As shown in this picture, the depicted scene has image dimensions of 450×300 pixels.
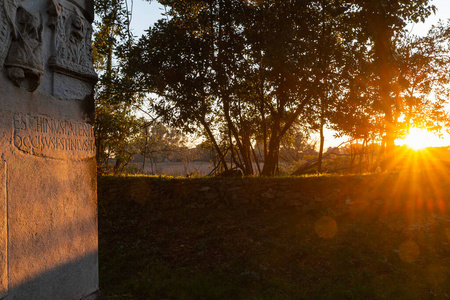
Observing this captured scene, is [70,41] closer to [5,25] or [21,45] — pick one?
[21,45]

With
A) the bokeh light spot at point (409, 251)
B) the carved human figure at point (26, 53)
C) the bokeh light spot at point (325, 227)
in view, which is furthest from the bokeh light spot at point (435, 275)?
the carved human figure at point (26, 53)

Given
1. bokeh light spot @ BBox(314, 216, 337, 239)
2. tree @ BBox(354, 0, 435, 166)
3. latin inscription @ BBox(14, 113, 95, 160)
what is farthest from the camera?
tree @ BBox(354, 0, 435, 166)

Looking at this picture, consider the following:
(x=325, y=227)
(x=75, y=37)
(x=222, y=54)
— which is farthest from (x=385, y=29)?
(x=75, y=37)

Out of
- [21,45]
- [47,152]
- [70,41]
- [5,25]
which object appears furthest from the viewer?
[70,41]

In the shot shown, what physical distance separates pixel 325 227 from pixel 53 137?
478cm

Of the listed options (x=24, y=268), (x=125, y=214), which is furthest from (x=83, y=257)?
(x=125, y=214)

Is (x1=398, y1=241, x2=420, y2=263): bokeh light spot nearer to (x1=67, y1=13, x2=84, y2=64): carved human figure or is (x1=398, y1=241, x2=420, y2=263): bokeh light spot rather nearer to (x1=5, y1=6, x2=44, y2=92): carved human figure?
(x1=67, y1=13, x2=84, y2=64): carved human figure

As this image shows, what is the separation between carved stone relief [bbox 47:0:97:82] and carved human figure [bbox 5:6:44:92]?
157 mm

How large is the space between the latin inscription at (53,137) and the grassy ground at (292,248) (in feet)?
7.54

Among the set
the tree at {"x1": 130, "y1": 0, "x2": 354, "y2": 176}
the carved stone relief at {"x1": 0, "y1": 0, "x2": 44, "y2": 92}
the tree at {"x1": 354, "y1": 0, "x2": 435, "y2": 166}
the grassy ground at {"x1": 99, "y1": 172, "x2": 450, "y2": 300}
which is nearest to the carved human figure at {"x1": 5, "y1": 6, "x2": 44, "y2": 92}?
the carved stone relief at {"x1": 0, "y1": 0, "x2": 44, "y2": 92}

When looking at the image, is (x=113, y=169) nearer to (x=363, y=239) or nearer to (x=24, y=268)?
(x=363, y=239)

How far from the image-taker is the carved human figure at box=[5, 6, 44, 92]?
8.65 feet

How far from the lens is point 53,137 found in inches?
118

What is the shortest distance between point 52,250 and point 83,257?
41 cm
